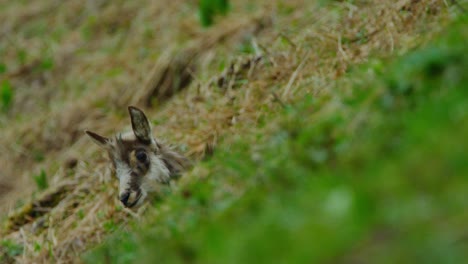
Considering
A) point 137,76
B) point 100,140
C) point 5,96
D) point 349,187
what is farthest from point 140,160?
point 5,96

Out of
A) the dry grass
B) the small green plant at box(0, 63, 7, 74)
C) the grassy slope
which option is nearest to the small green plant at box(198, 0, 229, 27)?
the dry grass

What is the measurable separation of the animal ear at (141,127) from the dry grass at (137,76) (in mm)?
520

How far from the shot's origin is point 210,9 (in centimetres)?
998

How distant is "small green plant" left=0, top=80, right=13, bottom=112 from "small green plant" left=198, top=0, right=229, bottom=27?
3492 millimetres

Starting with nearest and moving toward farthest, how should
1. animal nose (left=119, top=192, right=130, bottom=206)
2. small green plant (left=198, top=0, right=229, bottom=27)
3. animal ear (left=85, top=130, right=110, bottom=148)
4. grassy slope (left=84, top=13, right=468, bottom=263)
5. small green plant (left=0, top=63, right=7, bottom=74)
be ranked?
grassy slope (left=84, top=13, right=468, bottom=263) < animal nose (left=119, top=192, right=130, bottom=206) < animal ear (left=85, top=130, right=110, bottom=148) < small green plant (left=198, top=0, right=229, bottom=27) < small green plant (left=0, top=63, right=7, bottom=74)

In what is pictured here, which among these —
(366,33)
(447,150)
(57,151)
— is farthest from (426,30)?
(57,151)

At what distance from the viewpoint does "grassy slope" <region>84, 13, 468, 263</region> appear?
2.69 metres

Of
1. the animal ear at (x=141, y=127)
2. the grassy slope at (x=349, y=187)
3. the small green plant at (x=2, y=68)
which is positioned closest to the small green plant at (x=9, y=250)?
the animal ear at (x=141, y=127)

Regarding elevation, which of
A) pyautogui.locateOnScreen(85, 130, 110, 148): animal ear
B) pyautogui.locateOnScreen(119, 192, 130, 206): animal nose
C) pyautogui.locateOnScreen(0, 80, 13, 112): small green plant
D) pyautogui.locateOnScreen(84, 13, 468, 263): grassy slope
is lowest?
pyautogui.locateOnScreen(0, 80, 13, 112): small green plant

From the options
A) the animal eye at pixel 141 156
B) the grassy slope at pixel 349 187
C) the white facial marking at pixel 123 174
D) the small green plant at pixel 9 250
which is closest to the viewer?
the grassy slope at pixel 349 187

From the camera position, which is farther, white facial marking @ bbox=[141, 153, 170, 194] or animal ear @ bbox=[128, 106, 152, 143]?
animal ear @ bbox=[128, 106, 152, 143]

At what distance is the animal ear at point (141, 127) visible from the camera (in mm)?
6375

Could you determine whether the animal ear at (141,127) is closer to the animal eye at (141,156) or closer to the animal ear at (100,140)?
the animal eye at (141,156)

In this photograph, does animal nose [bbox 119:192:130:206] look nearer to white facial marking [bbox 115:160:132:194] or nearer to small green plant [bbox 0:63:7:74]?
white facial marking [bbox 115:160:132:194]
